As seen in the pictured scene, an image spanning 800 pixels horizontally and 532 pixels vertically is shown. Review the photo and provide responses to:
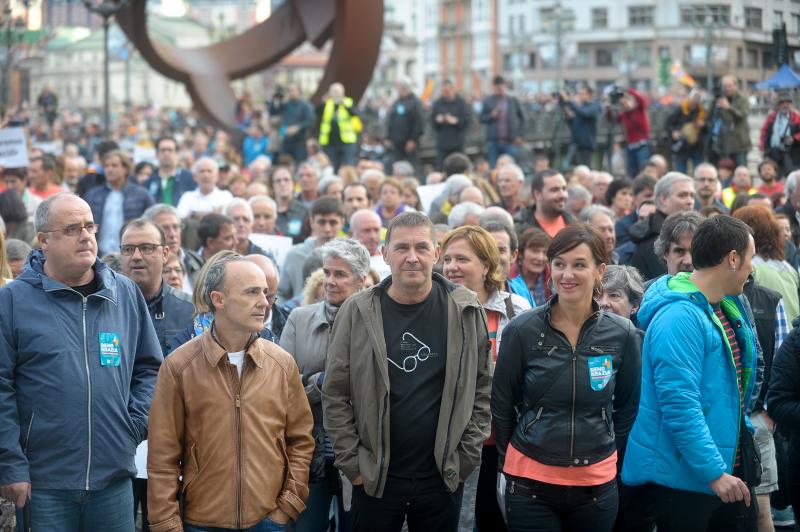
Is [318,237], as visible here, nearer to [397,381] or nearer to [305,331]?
[305,331]

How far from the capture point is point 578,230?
17.9 feet

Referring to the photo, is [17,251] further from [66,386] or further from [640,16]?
[640,16]

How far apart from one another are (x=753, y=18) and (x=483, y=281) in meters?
6.87

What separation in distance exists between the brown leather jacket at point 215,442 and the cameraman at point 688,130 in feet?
46.4

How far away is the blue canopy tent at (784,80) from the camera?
14545mm

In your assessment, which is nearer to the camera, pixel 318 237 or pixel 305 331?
pixel 305 331

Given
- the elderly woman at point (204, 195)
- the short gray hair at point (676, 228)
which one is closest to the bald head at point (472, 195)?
the elderly woman at point (204, 195)

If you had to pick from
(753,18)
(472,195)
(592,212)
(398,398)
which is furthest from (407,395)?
(753,18)

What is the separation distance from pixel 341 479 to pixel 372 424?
93cm

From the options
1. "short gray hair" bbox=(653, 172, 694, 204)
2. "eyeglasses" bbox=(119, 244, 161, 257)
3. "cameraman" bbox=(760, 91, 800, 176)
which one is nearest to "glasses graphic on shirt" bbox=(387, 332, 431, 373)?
"eyeglasses" bbox=(119, 244, 161, 257)

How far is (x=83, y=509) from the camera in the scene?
17.1 feet

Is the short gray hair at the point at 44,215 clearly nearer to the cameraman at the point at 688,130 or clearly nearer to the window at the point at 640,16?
the cameraman at the point at 688,130

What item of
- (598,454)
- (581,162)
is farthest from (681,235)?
(581,162)

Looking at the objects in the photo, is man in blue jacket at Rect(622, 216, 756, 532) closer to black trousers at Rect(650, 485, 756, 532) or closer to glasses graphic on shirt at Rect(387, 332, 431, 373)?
black trousers at Rect(650, 485, 756, 532)
